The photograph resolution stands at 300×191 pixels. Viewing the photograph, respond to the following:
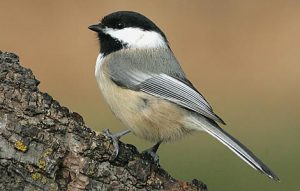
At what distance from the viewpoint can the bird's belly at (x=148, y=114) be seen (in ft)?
9.89

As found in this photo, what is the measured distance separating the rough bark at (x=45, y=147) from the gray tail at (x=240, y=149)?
0.51 m

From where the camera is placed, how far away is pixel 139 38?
3299mm

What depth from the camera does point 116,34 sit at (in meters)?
3.35

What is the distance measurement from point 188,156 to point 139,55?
1.54 meters

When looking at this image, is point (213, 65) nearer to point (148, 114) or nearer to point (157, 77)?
point (157, 77)

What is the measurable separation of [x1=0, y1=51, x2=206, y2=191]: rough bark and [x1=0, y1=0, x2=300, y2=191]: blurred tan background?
2.00 m

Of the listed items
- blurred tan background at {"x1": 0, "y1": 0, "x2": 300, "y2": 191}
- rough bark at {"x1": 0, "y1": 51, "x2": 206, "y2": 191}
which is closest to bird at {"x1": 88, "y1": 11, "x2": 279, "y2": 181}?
rough bark at {"x1": 0, "y1": 51, "x2": 206, "y2": 191}

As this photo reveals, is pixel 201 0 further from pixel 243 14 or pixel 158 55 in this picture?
pixel 158 55

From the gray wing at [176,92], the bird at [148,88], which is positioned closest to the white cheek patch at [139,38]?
the bird at [148,88]

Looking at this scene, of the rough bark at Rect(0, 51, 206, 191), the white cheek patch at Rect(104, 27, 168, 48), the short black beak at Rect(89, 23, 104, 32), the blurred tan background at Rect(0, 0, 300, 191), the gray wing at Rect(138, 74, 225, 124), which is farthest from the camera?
the blurred tan background at Rect(0, 0, 300, 191)

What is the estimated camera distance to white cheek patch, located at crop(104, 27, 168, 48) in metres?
3.29

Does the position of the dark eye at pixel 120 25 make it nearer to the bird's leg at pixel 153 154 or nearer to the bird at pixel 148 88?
the bird at pixel 148 88

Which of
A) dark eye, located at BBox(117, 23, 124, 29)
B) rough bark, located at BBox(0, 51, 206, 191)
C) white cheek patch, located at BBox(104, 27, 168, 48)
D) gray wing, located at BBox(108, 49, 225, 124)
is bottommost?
rough bark, located at BBox(0, 51, 206, 191)

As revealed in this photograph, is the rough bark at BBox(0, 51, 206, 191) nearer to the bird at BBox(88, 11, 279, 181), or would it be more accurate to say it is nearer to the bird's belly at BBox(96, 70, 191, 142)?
the bird at BBox(88, 11, 279, 181)
